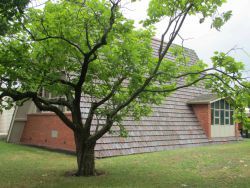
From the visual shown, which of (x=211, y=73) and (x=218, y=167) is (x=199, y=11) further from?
(x=218, y=167)

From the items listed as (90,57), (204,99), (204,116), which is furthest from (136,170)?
(204,99)

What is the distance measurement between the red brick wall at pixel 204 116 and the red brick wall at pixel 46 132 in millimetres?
8745

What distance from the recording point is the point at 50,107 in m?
9.98

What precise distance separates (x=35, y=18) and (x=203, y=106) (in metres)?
14.3

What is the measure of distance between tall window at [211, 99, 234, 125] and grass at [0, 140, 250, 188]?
734 centimetres

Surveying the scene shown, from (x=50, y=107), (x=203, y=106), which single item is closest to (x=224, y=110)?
(x=203, y=106)

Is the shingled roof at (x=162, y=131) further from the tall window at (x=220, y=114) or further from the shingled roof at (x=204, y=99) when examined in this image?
the tall window at (x=220, y=114)

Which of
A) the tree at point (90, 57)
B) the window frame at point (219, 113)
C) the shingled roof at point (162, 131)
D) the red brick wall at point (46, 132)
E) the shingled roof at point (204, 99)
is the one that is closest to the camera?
the tree at point (90, 57)

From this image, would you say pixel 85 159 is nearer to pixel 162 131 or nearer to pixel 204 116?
pixel 162 131

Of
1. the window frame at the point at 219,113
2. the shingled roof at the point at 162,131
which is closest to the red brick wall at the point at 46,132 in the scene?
the shingled roof at the point at 162,131

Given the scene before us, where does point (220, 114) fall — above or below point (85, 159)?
above

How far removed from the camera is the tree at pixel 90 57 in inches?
337

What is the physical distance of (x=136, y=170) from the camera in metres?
11.0

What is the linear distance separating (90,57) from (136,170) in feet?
12.7
